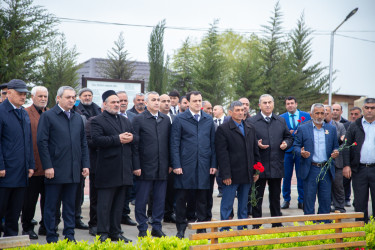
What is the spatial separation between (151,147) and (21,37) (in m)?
14.8

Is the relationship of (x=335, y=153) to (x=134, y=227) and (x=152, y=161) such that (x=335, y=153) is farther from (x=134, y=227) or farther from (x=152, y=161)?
(x=134, y=227)

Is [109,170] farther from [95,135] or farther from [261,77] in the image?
[261,77]

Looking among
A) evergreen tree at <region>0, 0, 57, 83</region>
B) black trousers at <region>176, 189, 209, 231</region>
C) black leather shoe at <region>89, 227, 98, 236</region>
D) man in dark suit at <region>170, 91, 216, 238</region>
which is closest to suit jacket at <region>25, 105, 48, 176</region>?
black leather shoe at <region>89, 227, 98, 236</region>

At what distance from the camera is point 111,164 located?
6.43m

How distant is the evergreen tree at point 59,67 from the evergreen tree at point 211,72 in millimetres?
8031

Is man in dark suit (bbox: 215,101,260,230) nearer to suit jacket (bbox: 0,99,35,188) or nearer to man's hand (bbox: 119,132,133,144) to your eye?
man's hand (bbox: 119,132,133,144)

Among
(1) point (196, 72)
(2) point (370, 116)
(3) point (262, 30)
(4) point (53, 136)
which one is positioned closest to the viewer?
(4) point (53, 136)

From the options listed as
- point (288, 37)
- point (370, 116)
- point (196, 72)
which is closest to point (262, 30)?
point (288, 37)

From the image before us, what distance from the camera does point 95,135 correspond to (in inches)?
250

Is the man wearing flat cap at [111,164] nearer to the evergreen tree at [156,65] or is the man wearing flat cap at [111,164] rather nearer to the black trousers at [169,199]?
the black trousers at [169,199]

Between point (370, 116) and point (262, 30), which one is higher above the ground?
point (262, 30)

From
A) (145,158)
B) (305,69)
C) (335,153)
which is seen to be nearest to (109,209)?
(145,158)

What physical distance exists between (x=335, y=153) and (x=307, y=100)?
1011 inches

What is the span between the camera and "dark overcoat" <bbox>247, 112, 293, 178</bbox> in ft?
25.4
